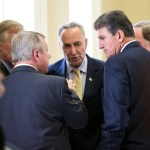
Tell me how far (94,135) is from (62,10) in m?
1.45

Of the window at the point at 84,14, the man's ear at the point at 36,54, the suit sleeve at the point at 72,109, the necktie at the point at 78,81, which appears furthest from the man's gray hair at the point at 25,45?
the window at the point at 84,14

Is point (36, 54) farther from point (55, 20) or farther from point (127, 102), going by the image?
point (55, 20)

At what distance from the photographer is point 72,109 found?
1.83 meters

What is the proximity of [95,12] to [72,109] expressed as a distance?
2056mm

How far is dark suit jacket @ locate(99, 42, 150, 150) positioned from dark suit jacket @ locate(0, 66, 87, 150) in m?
0.18

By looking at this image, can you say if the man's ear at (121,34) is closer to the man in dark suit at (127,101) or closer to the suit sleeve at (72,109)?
the man in dark suit at (127,101)

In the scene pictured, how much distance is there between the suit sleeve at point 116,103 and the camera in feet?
6.20

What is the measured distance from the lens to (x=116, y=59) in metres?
1.92

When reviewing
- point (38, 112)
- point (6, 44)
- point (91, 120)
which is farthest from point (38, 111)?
point (6, 44)

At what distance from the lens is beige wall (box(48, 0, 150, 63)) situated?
3275 millimetres

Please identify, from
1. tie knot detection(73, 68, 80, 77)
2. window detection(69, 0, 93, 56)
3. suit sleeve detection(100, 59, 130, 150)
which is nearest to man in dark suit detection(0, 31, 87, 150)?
suit sleeve detection(100, 59, 130, 150)

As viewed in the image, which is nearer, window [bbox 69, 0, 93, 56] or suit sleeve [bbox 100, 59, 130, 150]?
suit sleeve [bbox 100, 59, 130, 150]

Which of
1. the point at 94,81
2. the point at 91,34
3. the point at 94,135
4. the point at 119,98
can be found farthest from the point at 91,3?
the point at 119,98

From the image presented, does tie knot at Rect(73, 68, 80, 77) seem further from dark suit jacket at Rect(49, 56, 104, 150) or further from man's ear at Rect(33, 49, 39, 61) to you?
man's ear at Rect(33, 49, 39, 61)
